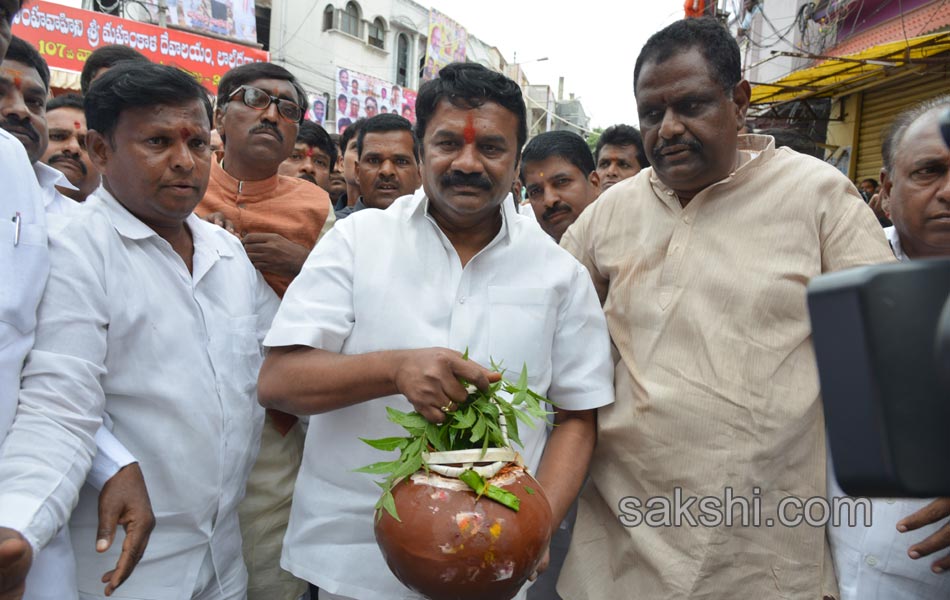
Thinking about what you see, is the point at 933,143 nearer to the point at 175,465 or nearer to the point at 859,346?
the point at 859,346

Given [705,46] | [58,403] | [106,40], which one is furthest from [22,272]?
[106,40]

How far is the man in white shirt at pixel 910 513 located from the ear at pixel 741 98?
21.5 inches

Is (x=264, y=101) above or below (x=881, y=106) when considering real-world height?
below

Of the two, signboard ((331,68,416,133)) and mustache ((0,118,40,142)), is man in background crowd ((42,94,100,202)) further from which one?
signboard ((331,68,416,133))

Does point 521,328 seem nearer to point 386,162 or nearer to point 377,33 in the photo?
point 386,162

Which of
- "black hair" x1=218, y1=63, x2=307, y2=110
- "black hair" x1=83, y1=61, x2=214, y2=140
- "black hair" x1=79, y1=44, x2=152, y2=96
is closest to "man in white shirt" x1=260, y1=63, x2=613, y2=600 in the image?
"black hair" x1=83, y1=61, x2=214, y2=140

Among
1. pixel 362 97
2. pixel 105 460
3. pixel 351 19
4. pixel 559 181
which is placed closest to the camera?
pixel 105 460

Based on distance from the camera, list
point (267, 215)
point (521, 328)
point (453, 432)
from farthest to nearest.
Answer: point (267, 215)
point (521, 328)
point (453, 432)

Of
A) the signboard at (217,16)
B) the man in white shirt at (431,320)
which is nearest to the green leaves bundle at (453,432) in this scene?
the man in white shirt at (431,320)

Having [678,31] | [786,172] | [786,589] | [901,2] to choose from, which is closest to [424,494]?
[786,589]

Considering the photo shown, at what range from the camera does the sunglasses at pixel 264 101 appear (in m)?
2.73

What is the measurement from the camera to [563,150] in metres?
3.48

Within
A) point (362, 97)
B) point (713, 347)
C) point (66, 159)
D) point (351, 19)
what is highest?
point (351, 19)

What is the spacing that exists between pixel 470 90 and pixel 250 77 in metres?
1.35
